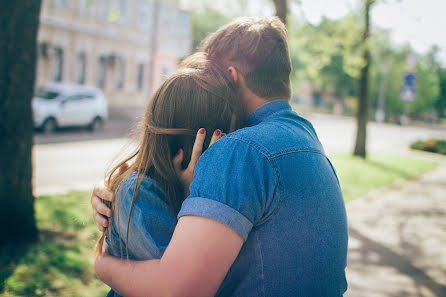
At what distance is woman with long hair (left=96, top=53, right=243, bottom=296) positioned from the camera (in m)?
1.44

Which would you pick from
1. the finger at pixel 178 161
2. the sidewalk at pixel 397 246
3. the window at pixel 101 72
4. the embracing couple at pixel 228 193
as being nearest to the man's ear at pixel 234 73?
the embracing couple at pixel 228 193

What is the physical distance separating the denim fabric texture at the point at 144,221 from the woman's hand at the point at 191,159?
117mm

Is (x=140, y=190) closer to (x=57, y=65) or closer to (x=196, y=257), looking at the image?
(x=196, y=257)

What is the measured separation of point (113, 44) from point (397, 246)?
26.9 metres

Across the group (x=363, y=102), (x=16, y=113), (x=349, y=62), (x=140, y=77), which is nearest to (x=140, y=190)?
(x=16, y=113)

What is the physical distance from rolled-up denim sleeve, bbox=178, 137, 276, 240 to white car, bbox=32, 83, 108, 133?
16.1 metres

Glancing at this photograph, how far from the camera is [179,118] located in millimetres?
1528

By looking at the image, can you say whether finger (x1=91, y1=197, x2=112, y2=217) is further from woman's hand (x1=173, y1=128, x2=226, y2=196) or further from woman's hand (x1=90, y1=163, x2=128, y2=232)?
woman's hand (x1=173, y1=128, x2=226, y2=196)

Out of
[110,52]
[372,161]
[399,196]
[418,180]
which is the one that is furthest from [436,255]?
[110,52]

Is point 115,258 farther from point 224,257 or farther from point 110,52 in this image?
point 110,52

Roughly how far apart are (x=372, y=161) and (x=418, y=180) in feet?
9.55

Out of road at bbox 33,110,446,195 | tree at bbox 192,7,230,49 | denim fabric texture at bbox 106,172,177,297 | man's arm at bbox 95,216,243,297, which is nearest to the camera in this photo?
man's arm at bbox 95,216,243,297

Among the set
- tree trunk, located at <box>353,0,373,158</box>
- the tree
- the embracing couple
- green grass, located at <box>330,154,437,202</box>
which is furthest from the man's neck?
the tree

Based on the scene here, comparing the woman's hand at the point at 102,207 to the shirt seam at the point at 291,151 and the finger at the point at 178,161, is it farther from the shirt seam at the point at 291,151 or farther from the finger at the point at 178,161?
the shirt seam at the point at 291,151
